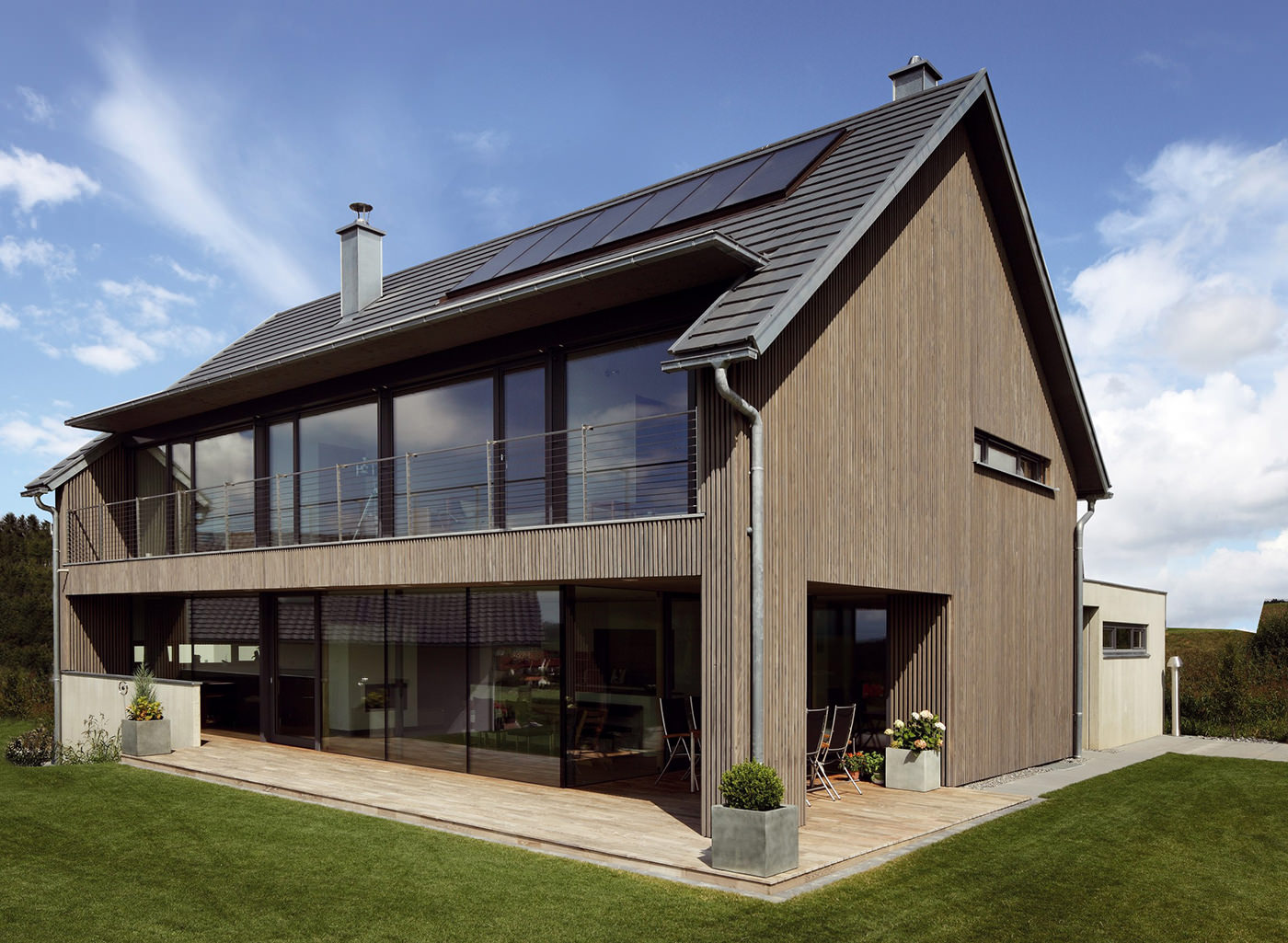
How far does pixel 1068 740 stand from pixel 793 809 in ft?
31.8

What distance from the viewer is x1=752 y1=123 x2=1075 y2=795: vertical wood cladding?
9406mm

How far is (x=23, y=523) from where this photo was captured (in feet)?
123

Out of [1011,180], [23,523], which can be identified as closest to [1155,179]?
[1011,180]

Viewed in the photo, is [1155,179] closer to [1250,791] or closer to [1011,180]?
[1011,180]

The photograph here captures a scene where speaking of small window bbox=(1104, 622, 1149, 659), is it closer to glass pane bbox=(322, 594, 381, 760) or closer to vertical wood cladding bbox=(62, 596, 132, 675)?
glass pane bbox=(322, 594, 381, 760)

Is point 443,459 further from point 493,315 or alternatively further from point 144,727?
point 144,727

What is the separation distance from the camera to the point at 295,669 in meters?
15.3

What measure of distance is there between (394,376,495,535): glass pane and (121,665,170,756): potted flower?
14.6ft

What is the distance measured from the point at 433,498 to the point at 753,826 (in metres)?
6.64

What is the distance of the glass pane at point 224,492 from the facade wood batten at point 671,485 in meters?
0.07

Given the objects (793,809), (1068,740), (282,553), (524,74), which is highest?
(524,74)

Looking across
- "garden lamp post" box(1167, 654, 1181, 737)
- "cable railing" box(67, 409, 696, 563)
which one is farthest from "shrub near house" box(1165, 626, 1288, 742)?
"cable railing" box(67, 409, 696, 563)

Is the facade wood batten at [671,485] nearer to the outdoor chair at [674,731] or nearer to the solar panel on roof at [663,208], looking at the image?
the solar panel on roof at [663,208]

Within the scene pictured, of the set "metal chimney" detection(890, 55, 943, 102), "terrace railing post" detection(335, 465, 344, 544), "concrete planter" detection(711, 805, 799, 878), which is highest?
"metal chimney" detection(890, 55, 943, 102)
